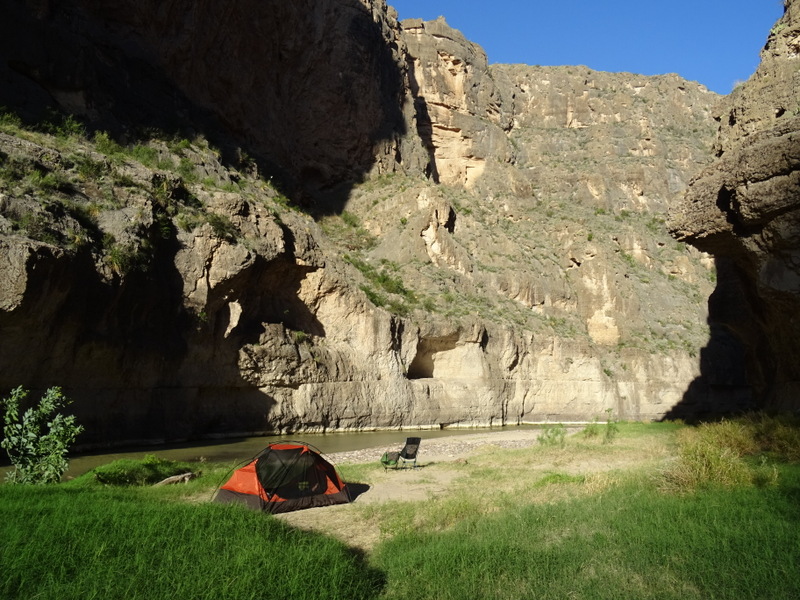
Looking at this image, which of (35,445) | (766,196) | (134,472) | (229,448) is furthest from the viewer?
(229,448)

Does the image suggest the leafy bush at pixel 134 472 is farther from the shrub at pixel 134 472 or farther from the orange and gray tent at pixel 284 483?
the orange and gray tent at pixel 284 483

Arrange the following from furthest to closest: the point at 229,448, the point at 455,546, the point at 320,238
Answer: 1. the point at 320,238
2. the point at 229,448
3. the point at 455,546

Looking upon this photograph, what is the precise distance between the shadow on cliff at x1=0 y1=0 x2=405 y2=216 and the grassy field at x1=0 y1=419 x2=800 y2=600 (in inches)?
991

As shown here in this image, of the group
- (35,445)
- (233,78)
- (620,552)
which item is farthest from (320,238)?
(620,552)

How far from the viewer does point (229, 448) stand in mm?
20656

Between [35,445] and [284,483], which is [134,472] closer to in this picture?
[35,445]

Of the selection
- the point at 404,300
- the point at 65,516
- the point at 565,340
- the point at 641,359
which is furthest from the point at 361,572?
the point at 641,359

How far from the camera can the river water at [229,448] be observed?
16.3m

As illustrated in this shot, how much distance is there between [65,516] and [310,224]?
31.4 m

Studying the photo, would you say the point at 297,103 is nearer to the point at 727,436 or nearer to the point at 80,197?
the point at 80,197

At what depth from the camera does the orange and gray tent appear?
384 inches

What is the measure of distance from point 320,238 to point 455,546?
3067 centimetres

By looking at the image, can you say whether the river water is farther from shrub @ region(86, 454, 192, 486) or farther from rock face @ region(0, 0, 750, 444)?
shrub @ region(86, 454, 192, 486)

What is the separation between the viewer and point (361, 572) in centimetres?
568
